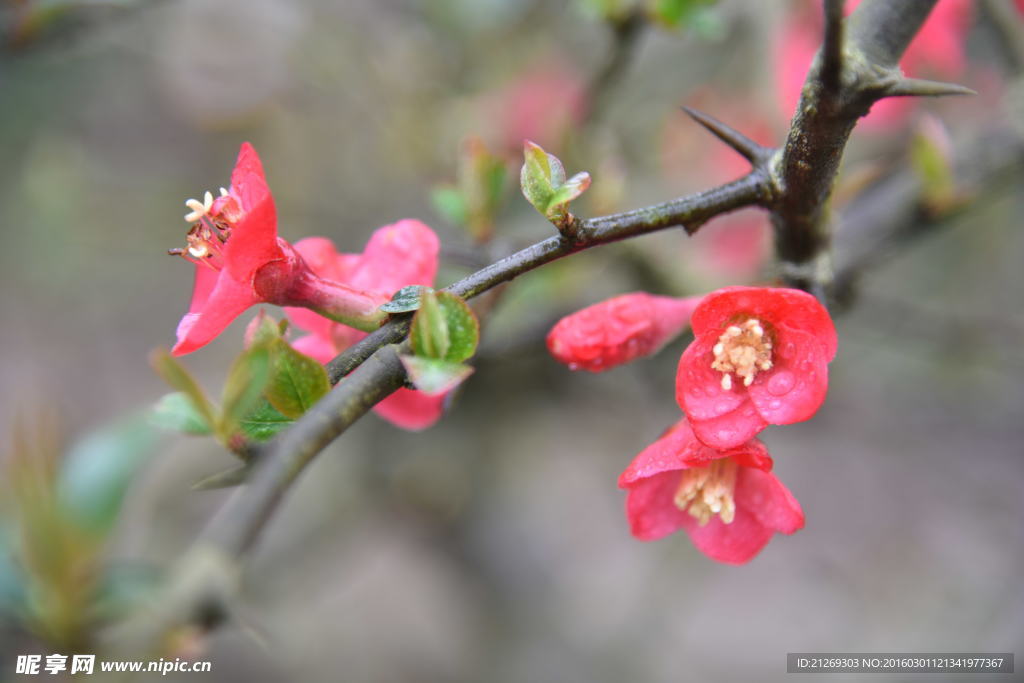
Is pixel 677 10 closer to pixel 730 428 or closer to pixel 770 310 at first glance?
pixel 770 310

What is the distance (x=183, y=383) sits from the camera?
1.70 feet

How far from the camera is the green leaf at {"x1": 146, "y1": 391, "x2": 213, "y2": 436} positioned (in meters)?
0.59

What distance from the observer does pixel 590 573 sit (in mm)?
2828

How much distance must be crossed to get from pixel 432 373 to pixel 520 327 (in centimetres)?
88

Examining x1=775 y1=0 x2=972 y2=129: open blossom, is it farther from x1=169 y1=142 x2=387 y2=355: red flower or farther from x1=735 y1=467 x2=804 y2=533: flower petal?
x1=169 y1=142 x2=387 y2=355: red flower

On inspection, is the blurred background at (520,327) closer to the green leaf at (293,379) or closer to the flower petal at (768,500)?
the flower petal at (768,500)

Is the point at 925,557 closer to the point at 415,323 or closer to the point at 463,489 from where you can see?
the point at 463,489

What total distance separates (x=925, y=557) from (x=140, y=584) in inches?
94.2

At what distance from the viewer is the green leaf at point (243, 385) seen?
51 centimetres

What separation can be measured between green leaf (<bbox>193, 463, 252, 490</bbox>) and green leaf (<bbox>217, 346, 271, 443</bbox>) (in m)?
0.03

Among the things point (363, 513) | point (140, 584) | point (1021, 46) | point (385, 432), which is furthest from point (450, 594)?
point (1021, 46)

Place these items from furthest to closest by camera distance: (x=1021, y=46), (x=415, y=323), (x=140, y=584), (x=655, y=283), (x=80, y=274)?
1. (x=80, y=274)
2. (x=655, y=283)
3. (x=1021, y=46)
4. (x=140, y=584)
5. (x=415, y=323)

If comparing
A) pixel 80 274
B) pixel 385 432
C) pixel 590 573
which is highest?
pixel 80 274

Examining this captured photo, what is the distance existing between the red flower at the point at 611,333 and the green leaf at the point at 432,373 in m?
0.19
